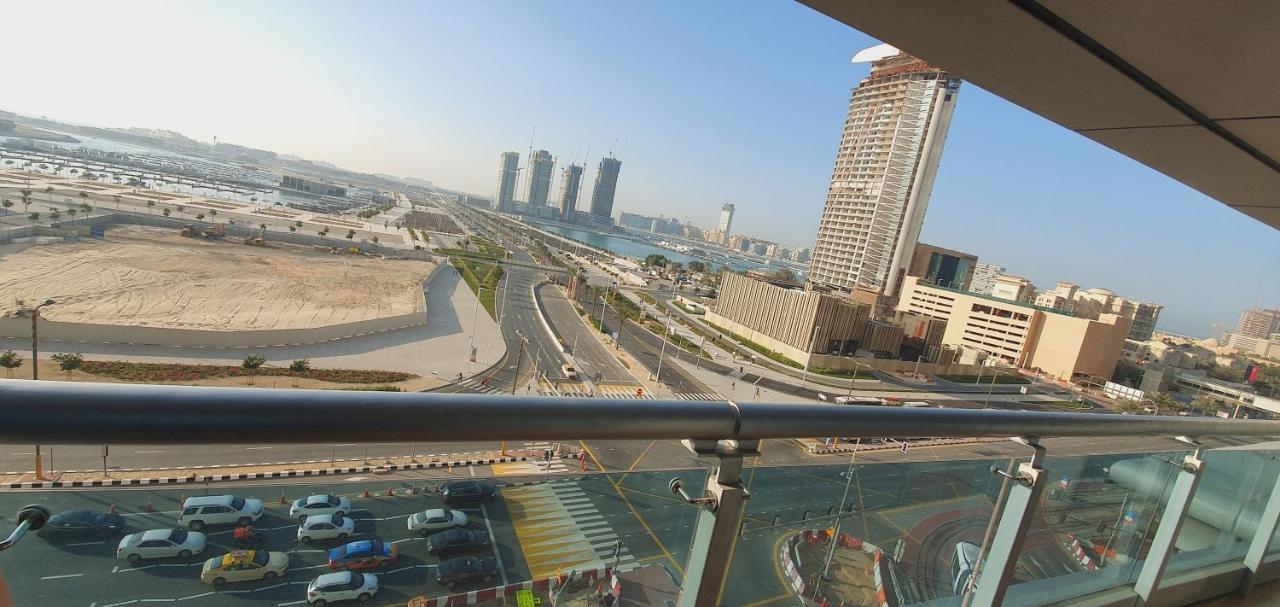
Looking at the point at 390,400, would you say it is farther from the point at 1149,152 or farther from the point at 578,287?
the point at 578,287

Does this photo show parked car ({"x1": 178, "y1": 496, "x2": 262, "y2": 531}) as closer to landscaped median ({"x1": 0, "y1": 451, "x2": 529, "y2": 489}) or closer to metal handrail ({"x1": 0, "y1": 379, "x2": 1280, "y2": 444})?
landscaped median ({"x1": 0, "y1": 451, "x2": 529, "y2": 489})

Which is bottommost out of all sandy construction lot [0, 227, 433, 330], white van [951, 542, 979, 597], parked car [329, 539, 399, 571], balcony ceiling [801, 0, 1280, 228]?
sandy construction lot [0, 227, 433, 330]

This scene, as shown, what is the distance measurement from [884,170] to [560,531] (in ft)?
102

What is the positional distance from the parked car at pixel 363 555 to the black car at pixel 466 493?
86 millimetres

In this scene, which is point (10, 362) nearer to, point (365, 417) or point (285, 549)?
point (285, 549)

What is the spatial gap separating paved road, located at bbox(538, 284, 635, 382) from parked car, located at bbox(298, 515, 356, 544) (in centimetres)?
1193

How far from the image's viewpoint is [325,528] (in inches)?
28.2

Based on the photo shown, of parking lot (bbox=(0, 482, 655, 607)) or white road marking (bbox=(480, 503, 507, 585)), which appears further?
white road marking (bbox=(480, 503, 507, 585))

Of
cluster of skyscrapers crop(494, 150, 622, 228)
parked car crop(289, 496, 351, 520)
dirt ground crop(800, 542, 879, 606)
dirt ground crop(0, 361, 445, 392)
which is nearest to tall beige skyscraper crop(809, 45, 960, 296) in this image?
dirt ground crop(0, 361, 445, 392)

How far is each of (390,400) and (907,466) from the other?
1.01 meters

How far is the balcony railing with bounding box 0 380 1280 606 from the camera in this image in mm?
407

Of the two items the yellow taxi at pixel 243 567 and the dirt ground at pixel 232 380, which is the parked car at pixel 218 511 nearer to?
the yellow taxi at pixel 243 567

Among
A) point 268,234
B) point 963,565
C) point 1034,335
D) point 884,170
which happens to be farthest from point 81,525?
point 884,170

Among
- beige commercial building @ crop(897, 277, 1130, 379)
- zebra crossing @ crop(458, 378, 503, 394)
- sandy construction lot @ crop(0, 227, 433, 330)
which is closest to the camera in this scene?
zebra crossing @ crop(458, 378, 503, 394)
